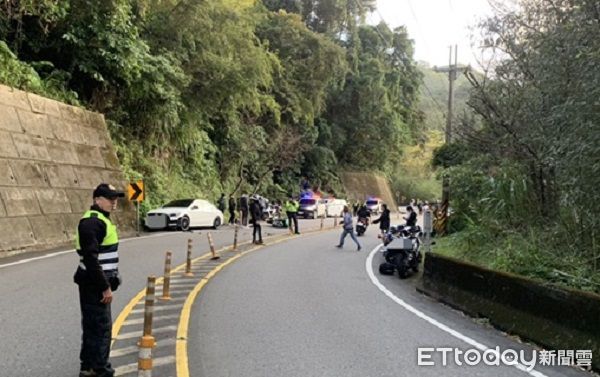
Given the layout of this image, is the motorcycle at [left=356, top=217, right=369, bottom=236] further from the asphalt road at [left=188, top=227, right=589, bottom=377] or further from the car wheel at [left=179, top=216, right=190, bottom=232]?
the asphalt road at [left=188, top=227, right=589, bottom=377]

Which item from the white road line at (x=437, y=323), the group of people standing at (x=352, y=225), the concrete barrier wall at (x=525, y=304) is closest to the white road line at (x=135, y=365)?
the white road line at (x=437, y=323)

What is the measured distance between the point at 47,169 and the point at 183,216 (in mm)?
6804

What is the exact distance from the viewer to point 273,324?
7957 mm

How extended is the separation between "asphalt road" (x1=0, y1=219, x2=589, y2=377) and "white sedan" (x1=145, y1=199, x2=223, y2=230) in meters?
9.67

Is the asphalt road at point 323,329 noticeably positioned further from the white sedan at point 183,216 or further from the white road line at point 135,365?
the white sedan at point 183,216

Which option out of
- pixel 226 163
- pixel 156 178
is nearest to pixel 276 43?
pixel 226 163

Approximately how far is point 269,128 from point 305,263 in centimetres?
3249

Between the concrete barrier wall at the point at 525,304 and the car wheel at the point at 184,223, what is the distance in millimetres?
15373

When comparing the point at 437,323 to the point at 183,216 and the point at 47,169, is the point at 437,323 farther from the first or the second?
the point at 183,216

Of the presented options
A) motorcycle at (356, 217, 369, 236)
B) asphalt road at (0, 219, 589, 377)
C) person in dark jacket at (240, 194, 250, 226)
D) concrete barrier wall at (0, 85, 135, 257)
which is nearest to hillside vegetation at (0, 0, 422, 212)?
concrete barrier wall at (0, 85, 135, 257)

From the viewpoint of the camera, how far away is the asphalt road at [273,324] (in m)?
6.06

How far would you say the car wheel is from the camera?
24391 mm

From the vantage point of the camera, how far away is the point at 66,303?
895 centimetres

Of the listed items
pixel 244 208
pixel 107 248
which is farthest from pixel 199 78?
pixel 107 248
